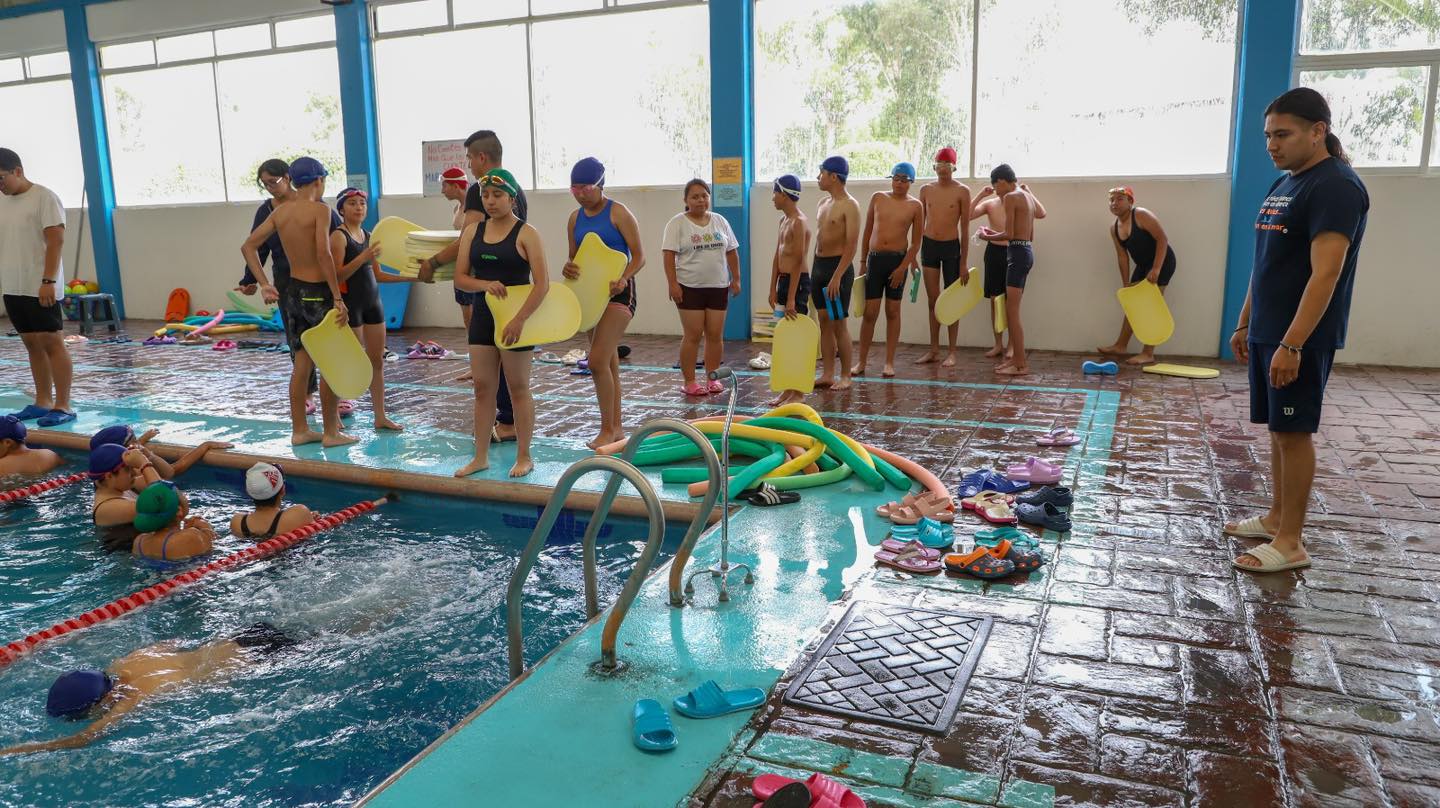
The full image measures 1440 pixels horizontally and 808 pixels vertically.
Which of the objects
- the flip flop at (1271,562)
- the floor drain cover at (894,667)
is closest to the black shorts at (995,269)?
the flip flop at (1271,562)

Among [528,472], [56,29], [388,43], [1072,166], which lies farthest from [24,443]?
[56,29]

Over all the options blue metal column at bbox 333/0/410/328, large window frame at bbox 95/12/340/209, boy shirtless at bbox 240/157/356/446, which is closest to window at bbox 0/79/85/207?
large window frame at bbox 95/12/340/209

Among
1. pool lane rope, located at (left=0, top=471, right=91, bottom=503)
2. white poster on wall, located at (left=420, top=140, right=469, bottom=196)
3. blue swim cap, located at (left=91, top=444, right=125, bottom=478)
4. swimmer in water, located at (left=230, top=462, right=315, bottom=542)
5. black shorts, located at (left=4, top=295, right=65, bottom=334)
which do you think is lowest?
pool lane rope, located at (left=0, top=471, right=91, bottom=503)

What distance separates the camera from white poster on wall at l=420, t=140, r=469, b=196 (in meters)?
14.0

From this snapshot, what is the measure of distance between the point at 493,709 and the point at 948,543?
95.8 inches

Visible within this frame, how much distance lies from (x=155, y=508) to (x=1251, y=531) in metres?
5.68

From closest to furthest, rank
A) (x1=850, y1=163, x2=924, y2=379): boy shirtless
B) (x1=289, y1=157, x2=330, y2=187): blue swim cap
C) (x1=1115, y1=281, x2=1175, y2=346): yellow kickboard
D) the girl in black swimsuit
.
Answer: the girl in black swimsuit < (x1=289, y1=157, x2=330, y2=187): blue swim cap < (x1=850, y1=163, x2=924, y2=379): boy shirtless < (x1=1115, y1=281, x2=1175, y2=346): yellow kickboard

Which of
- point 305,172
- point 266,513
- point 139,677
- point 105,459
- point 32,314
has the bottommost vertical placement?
point 139,677

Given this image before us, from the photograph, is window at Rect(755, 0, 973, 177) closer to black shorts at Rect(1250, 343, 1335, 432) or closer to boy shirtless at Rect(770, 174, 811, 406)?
boy shirtless at Rect(770, 174, 811, 406)

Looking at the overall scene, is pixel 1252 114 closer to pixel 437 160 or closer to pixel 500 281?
pixel 500 281

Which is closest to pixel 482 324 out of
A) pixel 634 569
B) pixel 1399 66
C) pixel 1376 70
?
pixel 634 569

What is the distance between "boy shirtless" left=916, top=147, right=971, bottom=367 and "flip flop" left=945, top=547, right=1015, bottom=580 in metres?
5.85

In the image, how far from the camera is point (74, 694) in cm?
365

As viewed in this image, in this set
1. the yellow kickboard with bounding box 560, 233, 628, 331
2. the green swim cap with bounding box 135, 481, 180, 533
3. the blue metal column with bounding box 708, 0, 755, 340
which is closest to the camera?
the green swim cap with bounding box 135, 481, 180, 533
